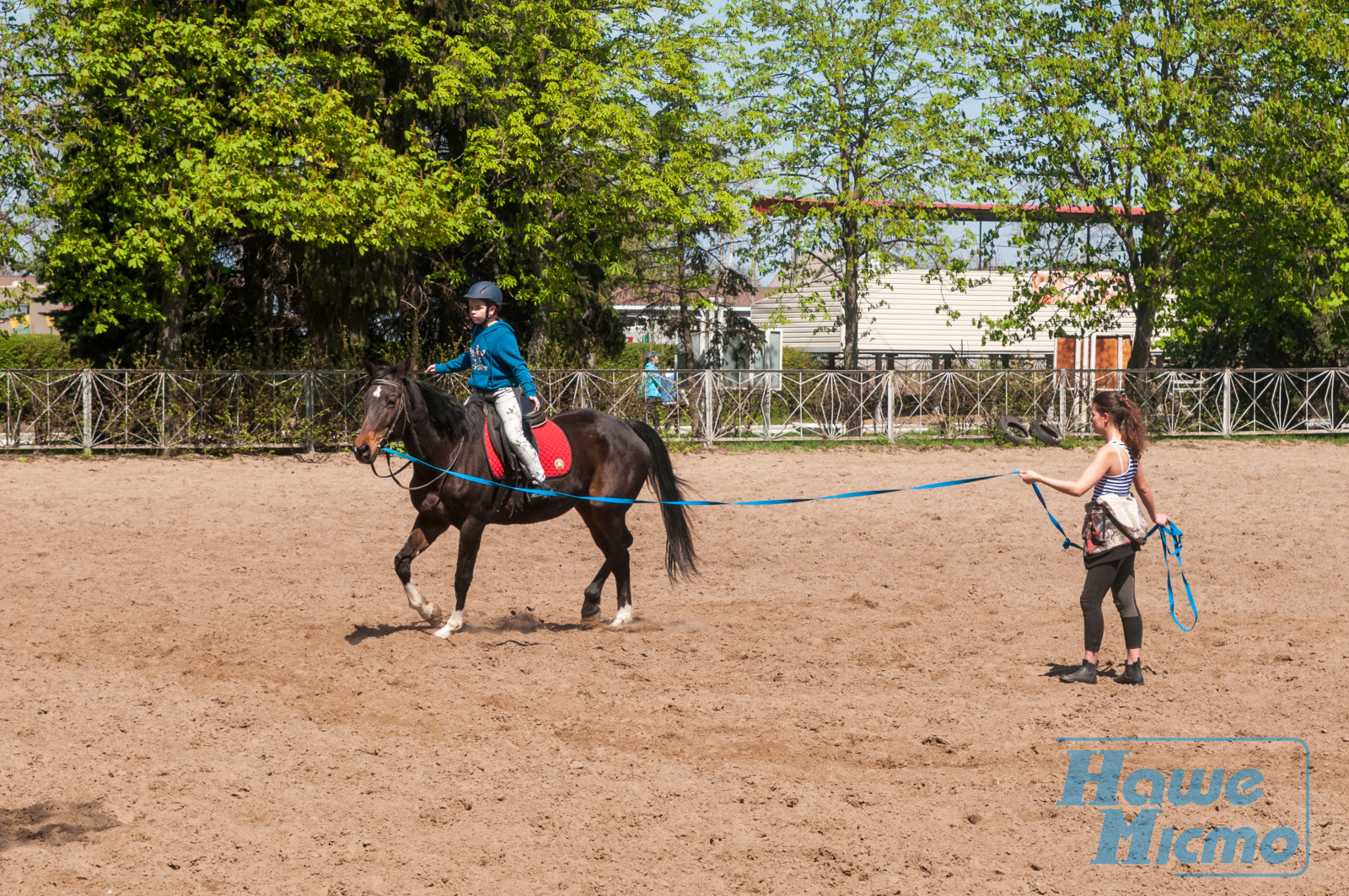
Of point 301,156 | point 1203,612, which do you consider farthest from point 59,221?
point 1203,612

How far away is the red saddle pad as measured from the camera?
902cm

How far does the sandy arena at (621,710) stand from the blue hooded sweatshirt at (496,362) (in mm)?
1896

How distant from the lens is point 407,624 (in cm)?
876

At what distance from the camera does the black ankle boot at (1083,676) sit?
7105 millimetres

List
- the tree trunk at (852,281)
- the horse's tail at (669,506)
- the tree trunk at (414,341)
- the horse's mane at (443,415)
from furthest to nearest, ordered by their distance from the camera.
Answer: the tree trunk at (852,281) < the tree trunk at (414,341) < the horse's tail at (669,506) < the horse's mane at (443,415)

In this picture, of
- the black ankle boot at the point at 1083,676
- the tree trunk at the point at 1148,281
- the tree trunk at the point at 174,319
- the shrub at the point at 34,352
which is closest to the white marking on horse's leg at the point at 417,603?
the black ankle boot at the point at 1083,676

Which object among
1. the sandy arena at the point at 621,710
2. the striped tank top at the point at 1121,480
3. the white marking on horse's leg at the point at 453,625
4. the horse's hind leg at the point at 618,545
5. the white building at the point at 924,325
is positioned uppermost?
the white building at the point at 924,325

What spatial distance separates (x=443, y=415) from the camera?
28.2ft

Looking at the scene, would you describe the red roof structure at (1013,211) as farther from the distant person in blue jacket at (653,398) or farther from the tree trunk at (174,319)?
the tree trunk at (174,319)

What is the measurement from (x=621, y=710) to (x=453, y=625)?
2.17 m

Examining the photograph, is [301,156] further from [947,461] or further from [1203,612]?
[1203,612]

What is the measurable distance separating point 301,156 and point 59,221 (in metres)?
4.77

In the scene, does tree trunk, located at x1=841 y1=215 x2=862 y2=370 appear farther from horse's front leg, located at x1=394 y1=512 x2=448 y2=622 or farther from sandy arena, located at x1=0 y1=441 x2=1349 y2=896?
horse's front leg, located at x1=394 y1=512 x2=448 y2=622

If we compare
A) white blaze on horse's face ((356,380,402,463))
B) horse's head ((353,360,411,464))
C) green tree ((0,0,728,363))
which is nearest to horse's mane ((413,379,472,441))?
horse's head ((353,360,411,464))
